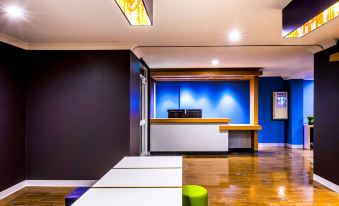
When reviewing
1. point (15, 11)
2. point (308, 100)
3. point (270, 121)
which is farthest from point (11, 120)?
point (308, 100)

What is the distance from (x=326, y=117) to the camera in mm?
4555

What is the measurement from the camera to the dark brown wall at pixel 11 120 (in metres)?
4.03

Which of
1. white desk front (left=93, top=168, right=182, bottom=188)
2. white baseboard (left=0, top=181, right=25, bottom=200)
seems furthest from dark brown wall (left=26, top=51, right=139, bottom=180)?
white desk front (left=93, top=168, right=182, bottom=188)

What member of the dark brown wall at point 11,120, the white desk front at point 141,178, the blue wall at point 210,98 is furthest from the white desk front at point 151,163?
the blue wall at point 210,98

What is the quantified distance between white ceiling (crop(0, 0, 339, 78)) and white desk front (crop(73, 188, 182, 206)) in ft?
6.21

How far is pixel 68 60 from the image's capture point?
4613 millimetres

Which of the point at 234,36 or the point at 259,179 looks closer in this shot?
the point at 234,36

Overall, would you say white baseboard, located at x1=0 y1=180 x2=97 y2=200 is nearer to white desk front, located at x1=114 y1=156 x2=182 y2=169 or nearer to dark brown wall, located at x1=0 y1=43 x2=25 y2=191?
dark brown wall, located at x1=0 y1=43 x2=25 y2=191

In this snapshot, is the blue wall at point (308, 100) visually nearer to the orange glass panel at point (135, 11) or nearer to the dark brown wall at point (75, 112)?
the dark brown wall at point (75, 112)

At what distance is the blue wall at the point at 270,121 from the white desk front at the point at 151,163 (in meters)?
7.19

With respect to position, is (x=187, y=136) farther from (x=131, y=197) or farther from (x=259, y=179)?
(x=131, y=197)

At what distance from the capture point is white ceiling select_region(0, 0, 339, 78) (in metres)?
2.89

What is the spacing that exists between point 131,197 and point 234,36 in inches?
125

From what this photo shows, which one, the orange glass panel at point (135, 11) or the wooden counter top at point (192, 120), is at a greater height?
the orange glass panel at point (135, 11)
